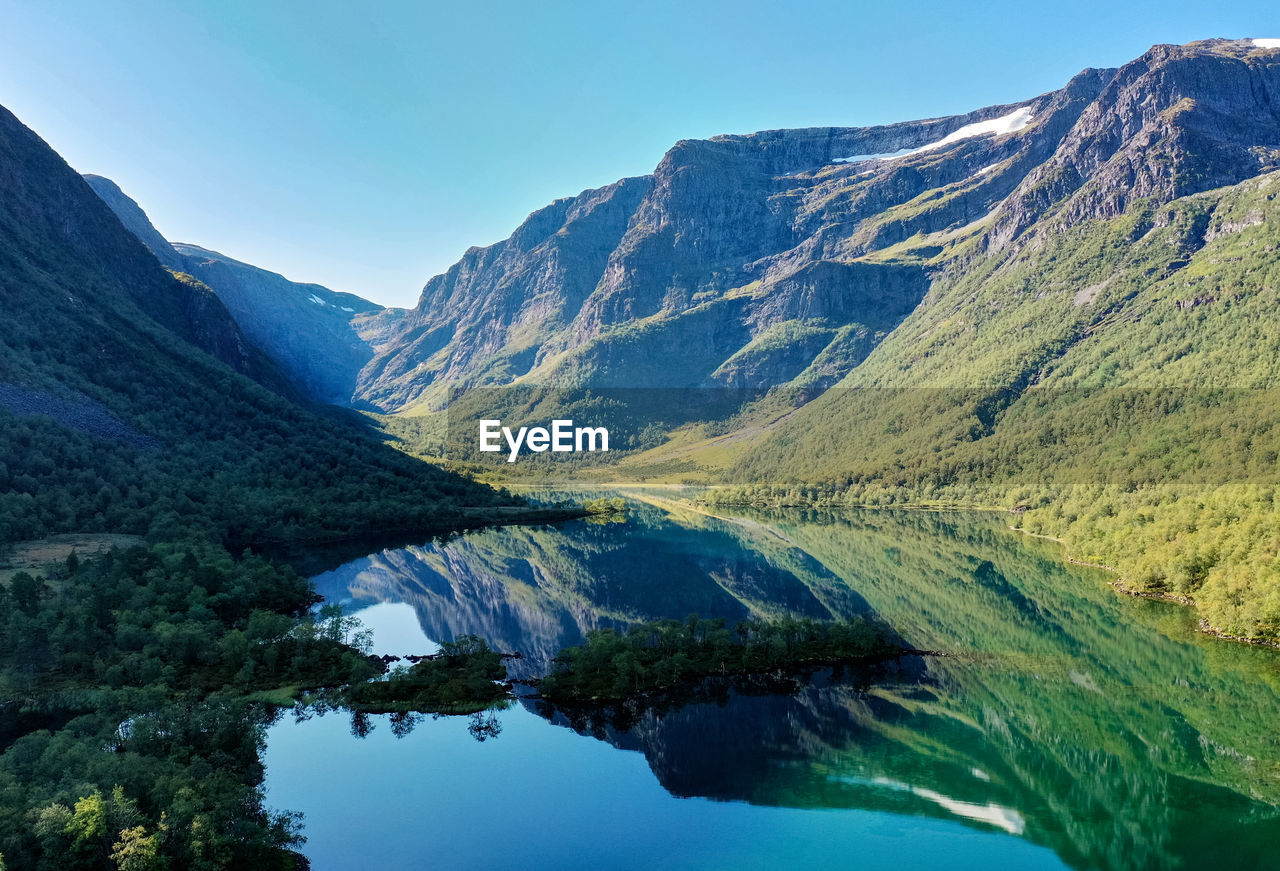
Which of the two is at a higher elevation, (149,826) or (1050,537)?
(1050,537)

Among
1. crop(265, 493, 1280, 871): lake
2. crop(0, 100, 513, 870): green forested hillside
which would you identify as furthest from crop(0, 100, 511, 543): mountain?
crop(265, 493, 1280, 871): lake

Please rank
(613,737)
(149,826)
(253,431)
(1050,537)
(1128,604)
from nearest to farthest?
(149,826) < (613,737) < (1128,604) < (1050,537) < (253,431)

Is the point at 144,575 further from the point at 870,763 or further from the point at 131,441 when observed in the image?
the point at 870,763

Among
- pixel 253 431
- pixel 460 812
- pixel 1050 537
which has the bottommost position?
pixel 460 812

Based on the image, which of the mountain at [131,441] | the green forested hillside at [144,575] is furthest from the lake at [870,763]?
the mountain at [131,441]

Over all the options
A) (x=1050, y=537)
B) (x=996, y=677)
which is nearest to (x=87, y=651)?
(x=996, y=677)

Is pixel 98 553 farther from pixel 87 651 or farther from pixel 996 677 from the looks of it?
pixel 996 677
